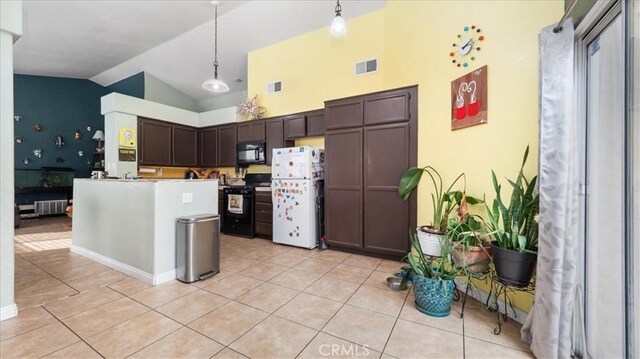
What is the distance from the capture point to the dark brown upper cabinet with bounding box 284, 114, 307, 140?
15.1 feet

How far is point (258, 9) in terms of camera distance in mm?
4184

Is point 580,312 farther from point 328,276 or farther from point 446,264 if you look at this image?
point 328,276

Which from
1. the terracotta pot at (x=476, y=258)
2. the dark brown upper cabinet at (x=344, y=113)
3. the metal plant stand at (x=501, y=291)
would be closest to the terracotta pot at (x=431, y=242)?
the terracotta pot at (x=476, y=258)

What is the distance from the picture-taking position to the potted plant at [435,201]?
7.22ft

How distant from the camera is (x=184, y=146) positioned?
605cm

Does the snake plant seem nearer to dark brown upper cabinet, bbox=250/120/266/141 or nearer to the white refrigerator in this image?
the white refrigerator

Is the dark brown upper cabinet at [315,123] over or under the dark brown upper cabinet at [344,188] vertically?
over

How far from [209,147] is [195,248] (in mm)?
4044

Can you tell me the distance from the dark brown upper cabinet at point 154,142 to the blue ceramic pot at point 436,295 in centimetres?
584

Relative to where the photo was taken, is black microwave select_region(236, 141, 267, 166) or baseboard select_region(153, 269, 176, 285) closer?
baseboard select_region(153, 269, 176, 285)

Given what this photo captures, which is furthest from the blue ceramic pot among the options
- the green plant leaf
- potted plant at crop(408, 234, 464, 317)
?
the green plant leaf

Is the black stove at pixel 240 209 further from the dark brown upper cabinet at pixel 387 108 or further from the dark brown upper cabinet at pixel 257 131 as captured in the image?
the dark brown upper cabinet at pixel 387 108

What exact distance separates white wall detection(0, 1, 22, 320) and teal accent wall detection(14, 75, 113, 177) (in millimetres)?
7134

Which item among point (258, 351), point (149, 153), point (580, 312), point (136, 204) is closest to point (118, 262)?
point (136, 204)
